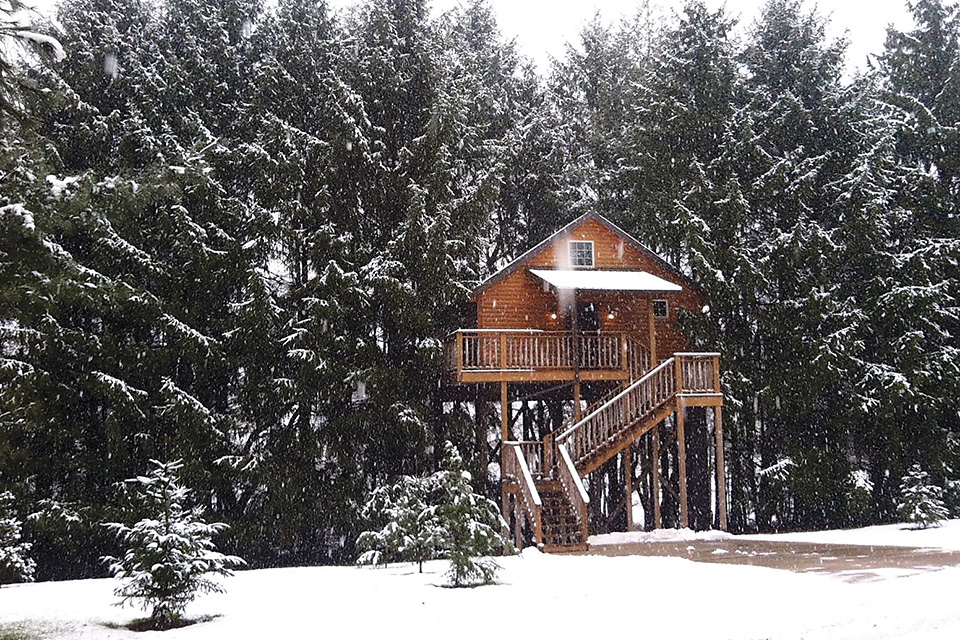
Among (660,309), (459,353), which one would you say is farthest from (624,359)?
(459,353)

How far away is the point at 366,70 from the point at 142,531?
1788 cm

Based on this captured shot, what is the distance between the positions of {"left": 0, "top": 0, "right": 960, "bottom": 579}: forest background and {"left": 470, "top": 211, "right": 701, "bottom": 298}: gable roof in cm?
65

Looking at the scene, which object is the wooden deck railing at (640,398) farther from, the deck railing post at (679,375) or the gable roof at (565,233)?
the gable roof at (565,233)

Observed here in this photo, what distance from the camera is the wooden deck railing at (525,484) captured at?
16.0 meters

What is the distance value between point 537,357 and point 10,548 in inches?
455

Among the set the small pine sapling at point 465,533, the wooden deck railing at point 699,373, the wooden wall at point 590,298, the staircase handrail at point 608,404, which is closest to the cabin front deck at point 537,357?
the wooden wall at point 590,298

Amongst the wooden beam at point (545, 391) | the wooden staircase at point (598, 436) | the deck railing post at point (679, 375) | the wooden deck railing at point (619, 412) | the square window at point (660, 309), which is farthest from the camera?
the square window at point (660, 309)

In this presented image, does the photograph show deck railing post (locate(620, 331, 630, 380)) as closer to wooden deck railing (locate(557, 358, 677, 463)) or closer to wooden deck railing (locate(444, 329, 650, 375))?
wooden deck railing (locate(444, 329, 650, 375))

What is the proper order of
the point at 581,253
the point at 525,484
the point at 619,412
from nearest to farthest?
the point at 525,484, the point at 619,412, the point at 581,253

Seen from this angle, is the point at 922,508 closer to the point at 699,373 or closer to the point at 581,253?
the point at 699,373

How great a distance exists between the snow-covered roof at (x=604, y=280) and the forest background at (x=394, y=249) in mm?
2414

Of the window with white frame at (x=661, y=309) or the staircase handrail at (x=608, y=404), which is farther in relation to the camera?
the window with white frame at (x=661, y=309)

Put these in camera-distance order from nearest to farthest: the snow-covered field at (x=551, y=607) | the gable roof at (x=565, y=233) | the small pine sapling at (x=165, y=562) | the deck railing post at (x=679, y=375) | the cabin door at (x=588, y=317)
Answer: the snow-covered field at (x=551, y=607) → the small pine sapling at (x=165, y=562) → the deck railing post at (x=679, y=375) → the gable roof at (x=565, y=233) → the cabin door at (x=588, y=317)

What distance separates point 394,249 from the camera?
2194 cm
